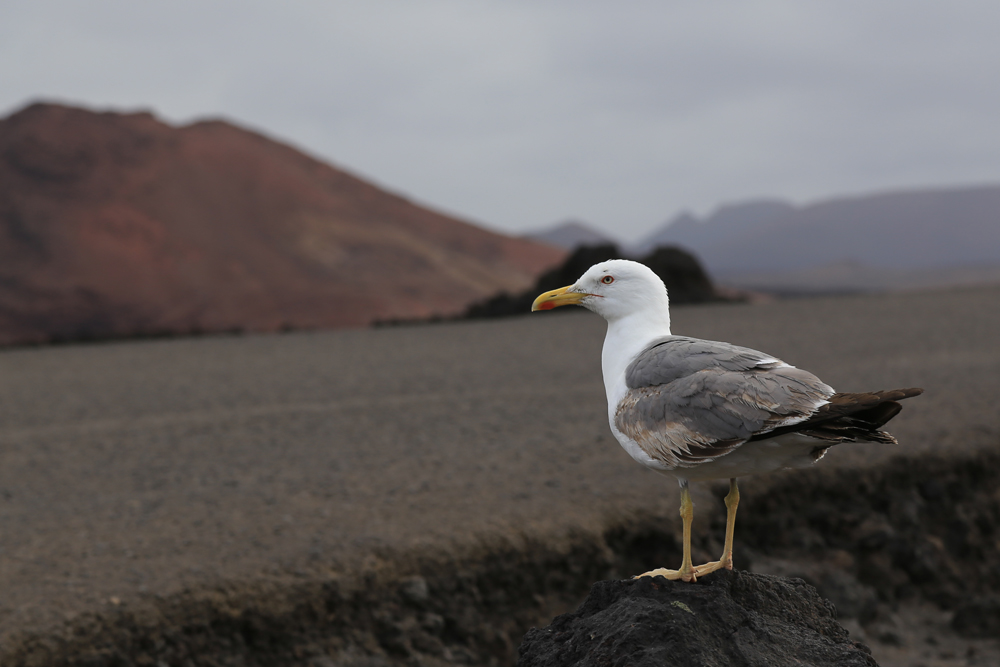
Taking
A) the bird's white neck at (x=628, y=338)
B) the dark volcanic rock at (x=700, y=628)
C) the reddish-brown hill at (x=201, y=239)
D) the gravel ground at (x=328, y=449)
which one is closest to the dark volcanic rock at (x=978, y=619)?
the gravel ground at (x=328, y=449)

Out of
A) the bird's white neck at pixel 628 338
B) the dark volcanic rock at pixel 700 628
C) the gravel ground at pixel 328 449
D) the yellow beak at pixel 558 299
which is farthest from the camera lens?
the gravel ground at pixel 328 449

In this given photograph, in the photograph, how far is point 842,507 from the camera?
287 inches

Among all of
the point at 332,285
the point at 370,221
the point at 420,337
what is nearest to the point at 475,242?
the point at 370,221

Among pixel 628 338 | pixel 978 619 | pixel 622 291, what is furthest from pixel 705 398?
pixel 978 619

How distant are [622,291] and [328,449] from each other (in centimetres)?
574

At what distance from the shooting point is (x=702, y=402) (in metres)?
3.19

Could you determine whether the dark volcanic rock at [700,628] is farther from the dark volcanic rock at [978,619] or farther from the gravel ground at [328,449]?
the dark volcanic rock at [978,619]

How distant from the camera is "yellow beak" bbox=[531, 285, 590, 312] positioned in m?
3.80

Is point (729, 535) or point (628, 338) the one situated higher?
point (628, 338)

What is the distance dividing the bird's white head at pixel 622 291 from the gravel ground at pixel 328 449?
3075mm

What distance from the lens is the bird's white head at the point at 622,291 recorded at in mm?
3729

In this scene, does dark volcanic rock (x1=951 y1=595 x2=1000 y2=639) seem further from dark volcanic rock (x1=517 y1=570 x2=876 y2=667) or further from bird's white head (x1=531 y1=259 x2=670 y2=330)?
bird's white head (x1=531 y1=259 x2=670 y2=330)

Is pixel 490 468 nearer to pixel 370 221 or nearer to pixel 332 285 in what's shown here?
pixel 332 285

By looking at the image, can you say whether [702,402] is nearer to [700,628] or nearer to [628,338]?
[628,338]
